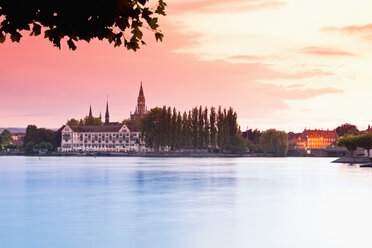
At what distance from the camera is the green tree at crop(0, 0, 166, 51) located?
6.38m

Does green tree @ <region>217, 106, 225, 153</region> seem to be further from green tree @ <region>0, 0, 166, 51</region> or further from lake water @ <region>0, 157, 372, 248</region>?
green tree @ <region>0, 0, 166, 51</region>

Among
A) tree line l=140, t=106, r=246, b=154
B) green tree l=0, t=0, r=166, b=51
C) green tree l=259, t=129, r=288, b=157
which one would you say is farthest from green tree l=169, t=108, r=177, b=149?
green tree l=0, t=0, r=166, b=51

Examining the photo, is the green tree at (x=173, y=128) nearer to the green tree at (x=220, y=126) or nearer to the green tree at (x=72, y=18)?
the green tree at (x=220, y=126)

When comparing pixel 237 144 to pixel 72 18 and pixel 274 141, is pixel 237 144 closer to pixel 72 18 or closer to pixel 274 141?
pixel 274 141

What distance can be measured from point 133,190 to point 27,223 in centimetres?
1915

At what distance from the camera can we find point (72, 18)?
257 inches

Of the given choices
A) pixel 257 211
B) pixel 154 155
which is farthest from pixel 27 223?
pixel 154 155

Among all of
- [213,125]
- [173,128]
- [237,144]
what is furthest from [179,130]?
[237,144]

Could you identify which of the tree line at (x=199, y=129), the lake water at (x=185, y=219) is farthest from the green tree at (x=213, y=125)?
the lake water at (x=185, y=219)

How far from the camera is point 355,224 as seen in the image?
78.3ft

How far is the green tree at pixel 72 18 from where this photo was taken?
6.38m

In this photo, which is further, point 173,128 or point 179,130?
point 173,128

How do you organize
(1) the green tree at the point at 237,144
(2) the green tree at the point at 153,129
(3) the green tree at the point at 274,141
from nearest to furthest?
(1) the green tree at the point at 237,144, (2) the green tree at the point at 153,129, (3) the green tree at the point at 274,141

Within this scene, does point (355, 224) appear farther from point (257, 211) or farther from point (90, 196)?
point (90, 196)
